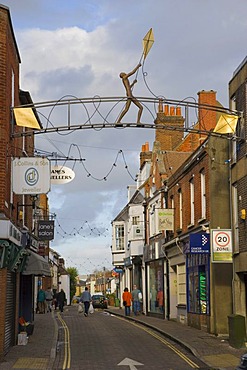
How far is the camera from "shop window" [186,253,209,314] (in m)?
25.7

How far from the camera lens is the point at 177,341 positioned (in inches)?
885

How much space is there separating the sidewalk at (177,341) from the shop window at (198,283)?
1.11m

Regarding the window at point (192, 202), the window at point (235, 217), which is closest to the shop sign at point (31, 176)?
the window at point (235, 217)

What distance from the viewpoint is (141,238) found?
44.3m

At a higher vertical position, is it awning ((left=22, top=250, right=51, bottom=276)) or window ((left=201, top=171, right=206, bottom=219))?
window ((left=201, top=171, right=206, bottom=219))

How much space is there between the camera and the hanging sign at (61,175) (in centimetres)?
2330

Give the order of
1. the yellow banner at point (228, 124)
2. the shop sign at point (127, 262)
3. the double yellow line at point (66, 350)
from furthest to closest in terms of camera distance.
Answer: the shop sign at point (127, 262), the yellow banner at point (228, 124), the double yellow line at point (66, 350)

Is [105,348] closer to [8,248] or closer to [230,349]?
[230,349]

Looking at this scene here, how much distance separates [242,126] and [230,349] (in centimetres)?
704

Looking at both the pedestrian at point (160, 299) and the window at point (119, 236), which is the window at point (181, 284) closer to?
the pedestrian at point (160, 299)

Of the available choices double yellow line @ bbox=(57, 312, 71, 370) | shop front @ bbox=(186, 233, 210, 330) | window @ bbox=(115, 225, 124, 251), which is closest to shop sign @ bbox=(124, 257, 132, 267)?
window @ bbox=(115, 225, 124, 251)

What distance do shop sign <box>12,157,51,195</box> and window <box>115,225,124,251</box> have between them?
37.5 meters

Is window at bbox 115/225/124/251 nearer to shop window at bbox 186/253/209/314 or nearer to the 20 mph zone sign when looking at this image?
shop window at bbox 186/253/209/314

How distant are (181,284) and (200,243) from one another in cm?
741
